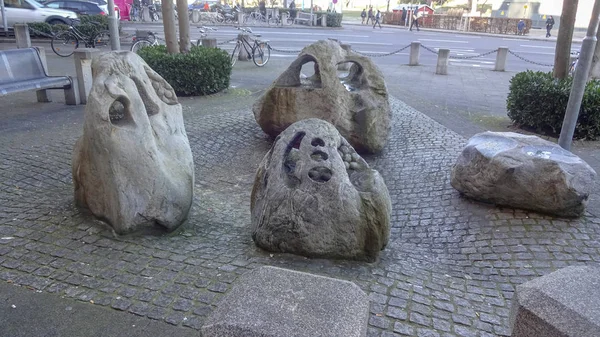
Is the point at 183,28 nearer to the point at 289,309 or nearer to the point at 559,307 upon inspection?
the point at 289,309

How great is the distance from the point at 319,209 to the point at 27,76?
6824 millimetres

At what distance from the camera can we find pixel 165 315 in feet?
10.8

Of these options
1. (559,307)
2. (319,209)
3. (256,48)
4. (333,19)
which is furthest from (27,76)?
(333,19)

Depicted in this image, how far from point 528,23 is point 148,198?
3420 centimetres

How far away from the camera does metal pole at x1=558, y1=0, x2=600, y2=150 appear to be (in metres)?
6.38

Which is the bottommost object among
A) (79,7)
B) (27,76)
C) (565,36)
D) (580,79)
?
(27,76)

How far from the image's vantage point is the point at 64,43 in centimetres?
1653

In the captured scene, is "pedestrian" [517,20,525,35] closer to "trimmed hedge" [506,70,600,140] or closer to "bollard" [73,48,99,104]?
"trimmed hedge" [506,70,600,140]

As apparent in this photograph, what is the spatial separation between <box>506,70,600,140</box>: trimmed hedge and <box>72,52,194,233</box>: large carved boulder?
20.0ft

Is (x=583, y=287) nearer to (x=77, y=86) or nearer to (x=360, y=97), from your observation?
(x=360, y=97)

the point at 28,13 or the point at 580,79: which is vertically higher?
the point at 28,13

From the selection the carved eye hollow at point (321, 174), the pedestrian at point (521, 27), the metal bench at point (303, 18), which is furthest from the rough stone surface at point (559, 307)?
the pedestrian at point (521, 27)

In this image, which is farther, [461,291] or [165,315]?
[461,291]

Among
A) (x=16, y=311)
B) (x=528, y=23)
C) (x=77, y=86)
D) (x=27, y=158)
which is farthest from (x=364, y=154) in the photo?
(x=528, y=23)
